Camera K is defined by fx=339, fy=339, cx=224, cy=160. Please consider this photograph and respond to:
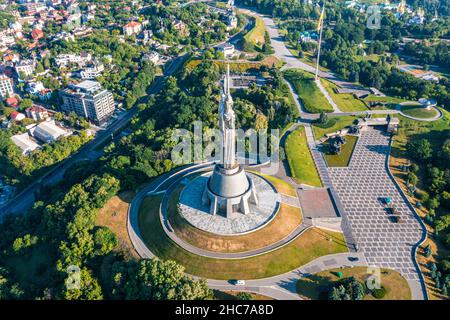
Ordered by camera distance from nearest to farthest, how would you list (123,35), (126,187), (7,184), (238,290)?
1. (238,290)
2. (126,187)
3. (7,184)
4. (123,35)

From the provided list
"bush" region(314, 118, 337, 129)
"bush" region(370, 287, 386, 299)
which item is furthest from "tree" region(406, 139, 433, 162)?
"bush" region(370, 287, 386, 299)

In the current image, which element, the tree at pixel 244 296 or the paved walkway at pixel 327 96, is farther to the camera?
the paved walkway at pixel 327 96

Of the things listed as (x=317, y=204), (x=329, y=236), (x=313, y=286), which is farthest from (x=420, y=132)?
(x=313, y=286)

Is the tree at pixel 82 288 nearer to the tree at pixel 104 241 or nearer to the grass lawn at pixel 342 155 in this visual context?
the tree at pixel 104 241

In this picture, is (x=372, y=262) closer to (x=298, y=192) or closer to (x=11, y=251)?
(x=298, y=192)

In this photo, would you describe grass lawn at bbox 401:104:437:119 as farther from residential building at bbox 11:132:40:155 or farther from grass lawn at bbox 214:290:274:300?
residential building at bbox 11:132:40:155

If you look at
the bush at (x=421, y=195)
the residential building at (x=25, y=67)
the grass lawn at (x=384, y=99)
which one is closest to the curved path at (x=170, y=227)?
the bush at (x=421, y=195)

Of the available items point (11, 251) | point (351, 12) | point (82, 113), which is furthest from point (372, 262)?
point (351, 12)
